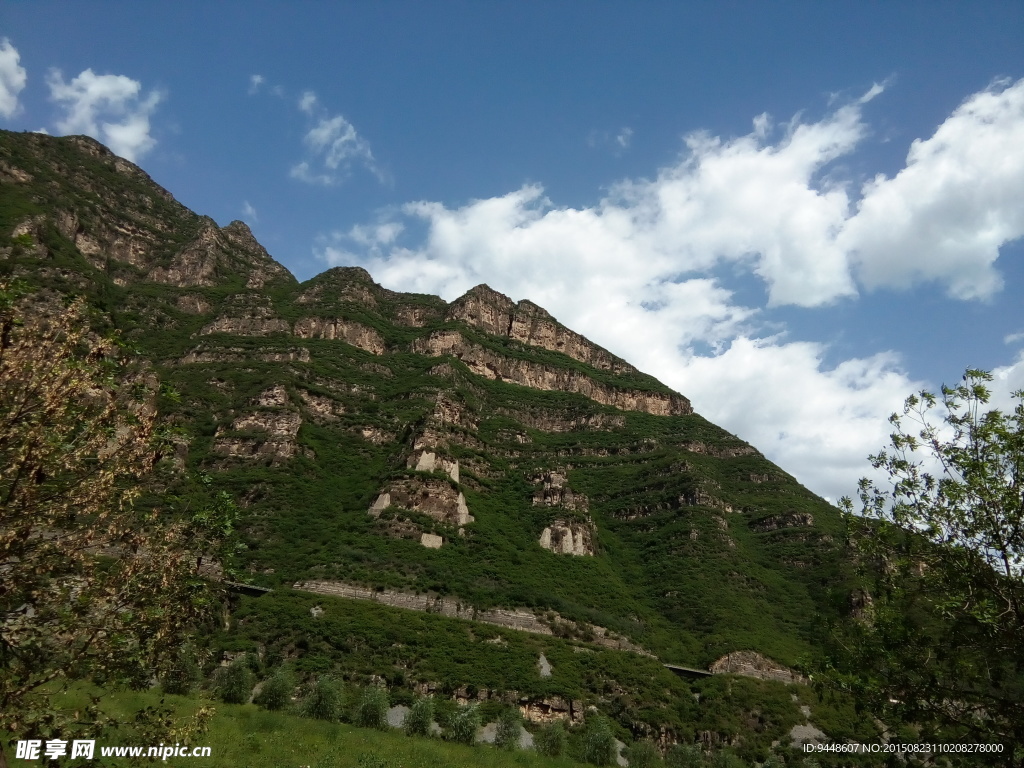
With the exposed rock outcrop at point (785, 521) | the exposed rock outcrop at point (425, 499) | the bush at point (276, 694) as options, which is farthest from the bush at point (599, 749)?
the exposed rock outcrop at point (785, 521)

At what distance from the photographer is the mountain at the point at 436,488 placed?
209ft

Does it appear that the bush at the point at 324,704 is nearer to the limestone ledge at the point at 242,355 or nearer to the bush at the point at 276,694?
the bush at the point at 276,694

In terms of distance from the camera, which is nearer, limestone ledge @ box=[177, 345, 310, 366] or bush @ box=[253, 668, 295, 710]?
bush @ box=[253, 668, 295, 710]

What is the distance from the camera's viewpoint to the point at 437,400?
129500 mm

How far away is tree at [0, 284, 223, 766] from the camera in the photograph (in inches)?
331

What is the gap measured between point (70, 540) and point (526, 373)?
588 feet

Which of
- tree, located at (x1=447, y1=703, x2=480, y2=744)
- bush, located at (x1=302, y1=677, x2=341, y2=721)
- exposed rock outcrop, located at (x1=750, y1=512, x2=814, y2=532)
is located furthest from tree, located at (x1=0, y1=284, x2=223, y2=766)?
exposed rock outcrop, located at (x1=750, y1=512, x2=814, y2=532)

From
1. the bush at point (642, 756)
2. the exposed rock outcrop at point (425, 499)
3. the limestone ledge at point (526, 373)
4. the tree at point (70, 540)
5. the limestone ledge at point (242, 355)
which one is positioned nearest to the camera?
the tree at point (70, 540)

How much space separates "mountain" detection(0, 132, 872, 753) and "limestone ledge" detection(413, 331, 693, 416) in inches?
28.3

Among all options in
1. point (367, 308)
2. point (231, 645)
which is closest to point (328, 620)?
point (231, 645)

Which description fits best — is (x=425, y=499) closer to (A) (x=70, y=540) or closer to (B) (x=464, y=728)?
(B) (x=464, y=728)

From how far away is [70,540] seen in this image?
9.01m

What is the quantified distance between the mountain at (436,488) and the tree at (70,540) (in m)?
1.48

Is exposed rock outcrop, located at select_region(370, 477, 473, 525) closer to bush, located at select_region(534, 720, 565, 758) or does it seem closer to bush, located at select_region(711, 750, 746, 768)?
bush, located at select_region(711, 750, 746, 768)
